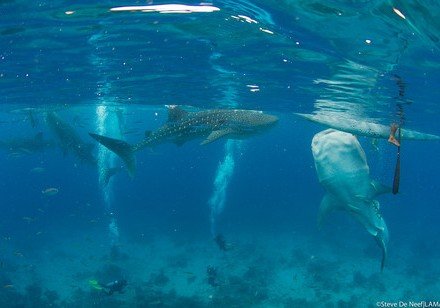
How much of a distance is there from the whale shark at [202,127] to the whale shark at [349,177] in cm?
157

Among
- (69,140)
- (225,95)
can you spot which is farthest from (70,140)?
(225,95)

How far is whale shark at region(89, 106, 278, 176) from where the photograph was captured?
9781mm

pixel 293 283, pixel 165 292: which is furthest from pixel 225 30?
pixel 293 283

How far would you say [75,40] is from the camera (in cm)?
1188

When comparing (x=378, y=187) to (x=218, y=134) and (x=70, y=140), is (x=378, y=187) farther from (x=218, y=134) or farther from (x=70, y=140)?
(x=70, y=140)

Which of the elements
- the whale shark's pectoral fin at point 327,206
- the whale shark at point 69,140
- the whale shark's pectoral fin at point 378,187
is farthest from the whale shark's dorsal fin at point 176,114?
the whale shark at point 69,140

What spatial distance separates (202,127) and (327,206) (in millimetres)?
4238

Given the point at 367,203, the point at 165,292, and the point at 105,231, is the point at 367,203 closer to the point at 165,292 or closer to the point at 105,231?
the point at 165,292

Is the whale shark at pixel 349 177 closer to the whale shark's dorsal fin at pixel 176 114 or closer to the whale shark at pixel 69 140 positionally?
the whale shark's dorsal fin at pixel 176 114

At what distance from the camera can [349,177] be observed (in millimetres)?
9008

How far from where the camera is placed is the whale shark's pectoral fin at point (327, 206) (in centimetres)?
1014

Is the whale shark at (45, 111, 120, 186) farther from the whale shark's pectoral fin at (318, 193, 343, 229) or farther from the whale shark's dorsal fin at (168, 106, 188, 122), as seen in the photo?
the whale shark's pectoral fin at (318, 193, 343, 229)

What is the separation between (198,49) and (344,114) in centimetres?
1427

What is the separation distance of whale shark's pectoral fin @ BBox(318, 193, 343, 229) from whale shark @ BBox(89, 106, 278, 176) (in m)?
2.64
